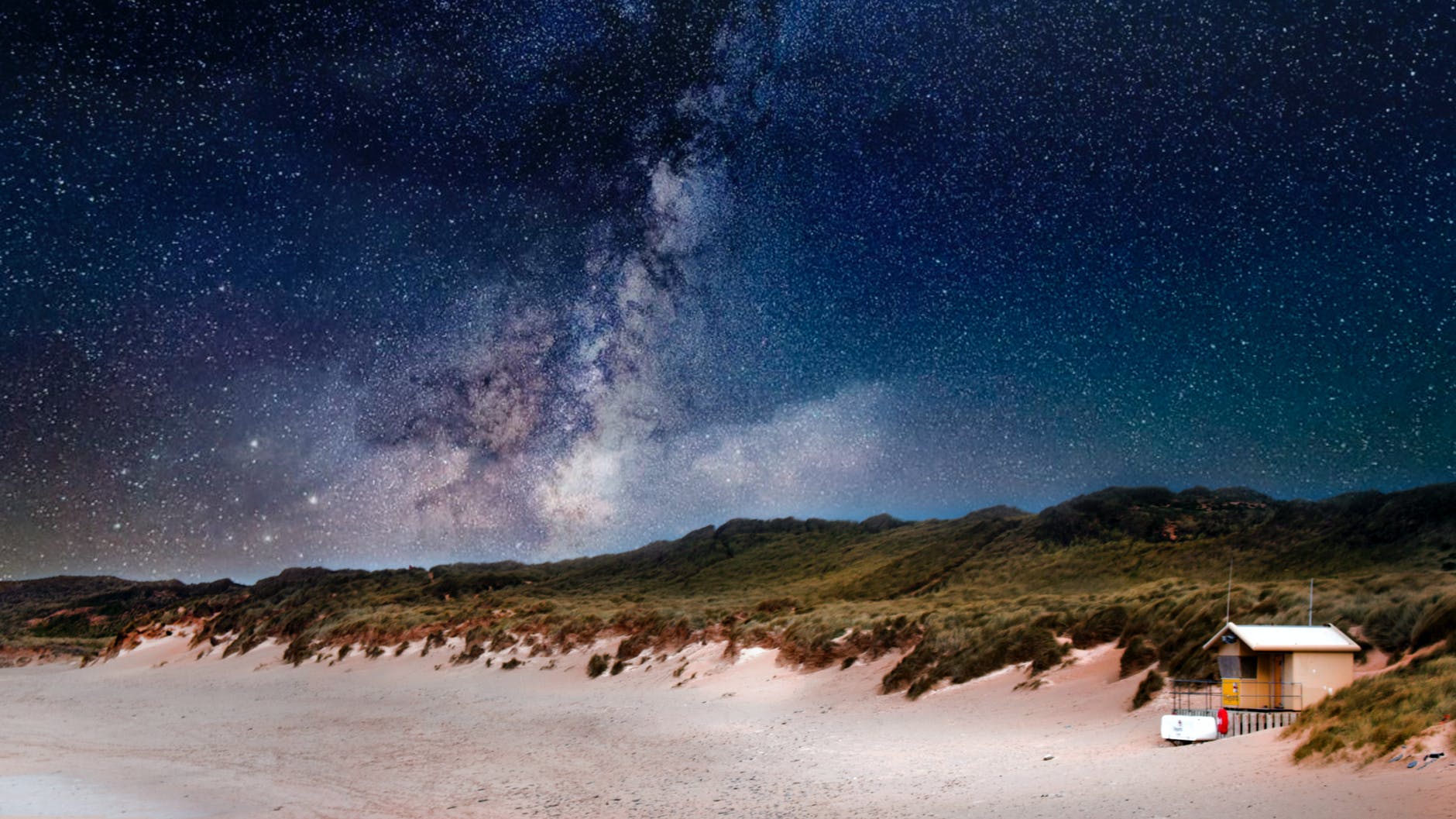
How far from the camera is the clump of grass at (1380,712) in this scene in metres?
10.3

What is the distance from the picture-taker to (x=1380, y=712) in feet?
37.2

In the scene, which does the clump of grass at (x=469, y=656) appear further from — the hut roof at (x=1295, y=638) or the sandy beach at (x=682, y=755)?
the hut roof at (x=1295, y=638)

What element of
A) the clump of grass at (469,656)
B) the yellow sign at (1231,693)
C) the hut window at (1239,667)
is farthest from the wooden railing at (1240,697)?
the clump of grass at (469,656)

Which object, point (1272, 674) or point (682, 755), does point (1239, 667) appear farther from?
point (682, 755)

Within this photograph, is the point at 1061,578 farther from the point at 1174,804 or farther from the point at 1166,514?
the point at 1174,804

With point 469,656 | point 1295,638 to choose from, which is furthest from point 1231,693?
point 469,656

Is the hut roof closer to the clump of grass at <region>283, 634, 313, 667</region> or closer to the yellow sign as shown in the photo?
the yellow sign

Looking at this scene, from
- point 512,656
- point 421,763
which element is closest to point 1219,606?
point 421,763

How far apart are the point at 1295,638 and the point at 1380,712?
4520 mm

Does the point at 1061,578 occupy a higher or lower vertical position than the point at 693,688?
higher

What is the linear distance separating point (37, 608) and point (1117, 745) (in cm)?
10252

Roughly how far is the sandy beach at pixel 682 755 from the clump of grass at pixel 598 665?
24.7 inches

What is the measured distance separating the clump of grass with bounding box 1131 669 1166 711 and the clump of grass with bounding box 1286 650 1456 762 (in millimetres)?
3839

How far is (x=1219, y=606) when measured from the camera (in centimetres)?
2022
